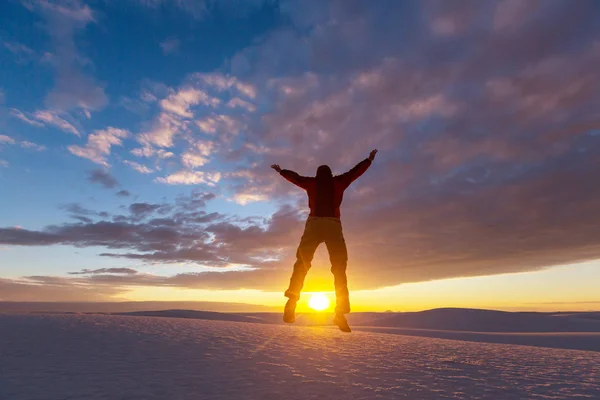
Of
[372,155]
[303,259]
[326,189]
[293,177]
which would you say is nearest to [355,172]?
[372,155]

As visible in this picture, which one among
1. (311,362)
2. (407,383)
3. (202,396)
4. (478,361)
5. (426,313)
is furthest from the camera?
(426,313)

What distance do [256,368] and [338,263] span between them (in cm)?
268

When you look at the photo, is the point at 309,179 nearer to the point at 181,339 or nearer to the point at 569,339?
the point at 181,339

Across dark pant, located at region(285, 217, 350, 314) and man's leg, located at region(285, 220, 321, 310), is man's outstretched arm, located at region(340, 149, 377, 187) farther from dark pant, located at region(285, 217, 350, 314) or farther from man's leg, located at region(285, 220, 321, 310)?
man's leg, located at region(285, 220, 321, 310)

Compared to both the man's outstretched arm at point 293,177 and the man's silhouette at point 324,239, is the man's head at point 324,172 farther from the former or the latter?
the man's outstretched arm at point 293,177

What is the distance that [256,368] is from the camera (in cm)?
321

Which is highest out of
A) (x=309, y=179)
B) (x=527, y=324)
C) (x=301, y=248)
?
(x=309, y=179)

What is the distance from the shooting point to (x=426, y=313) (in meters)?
26.2

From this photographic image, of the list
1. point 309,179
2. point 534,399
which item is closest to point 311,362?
point 534,399

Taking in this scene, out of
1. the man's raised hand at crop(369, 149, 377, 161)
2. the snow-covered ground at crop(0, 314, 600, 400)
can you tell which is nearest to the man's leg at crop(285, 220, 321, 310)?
the snow-covered ground at crop(0, 314, 600, 400)

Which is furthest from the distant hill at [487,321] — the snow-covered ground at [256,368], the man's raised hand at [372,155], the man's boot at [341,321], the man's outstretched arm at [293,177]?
the snow-covered ground at [256,368]

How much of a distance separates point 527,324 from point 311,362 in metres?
24.8

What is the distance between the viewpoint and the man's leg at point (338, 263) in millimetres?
5570

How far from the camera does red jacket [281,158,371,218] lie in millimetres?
5645
